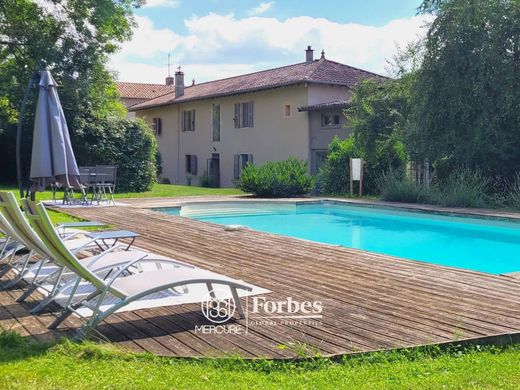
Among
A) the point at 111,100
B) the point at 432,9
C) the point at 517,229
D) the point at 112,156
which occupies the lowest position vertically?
the point at 517,229

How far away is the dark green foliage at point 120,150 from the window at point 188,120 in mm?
10016

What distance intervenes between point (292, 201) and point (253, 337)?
14.1 metres

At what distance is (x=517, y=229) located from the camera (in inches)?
509

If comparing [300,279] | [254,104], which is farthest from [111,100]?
[300,279]

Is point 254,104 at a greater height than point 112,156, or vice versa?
point 254,104

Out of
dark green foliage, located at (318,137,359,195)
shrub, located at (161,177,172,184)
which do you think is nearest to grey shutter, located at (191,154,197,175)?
shrub, located at (161,177,172,184)

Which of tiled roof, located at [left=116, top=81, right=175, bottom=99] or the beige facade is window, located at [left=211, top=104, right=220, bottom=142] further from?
tiled roof, located at [left=116, top=81, right=175, bottom=99]

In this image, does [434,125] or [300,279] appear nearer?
[300,279]

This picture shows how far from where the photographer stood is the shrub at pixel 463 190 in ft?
52.7

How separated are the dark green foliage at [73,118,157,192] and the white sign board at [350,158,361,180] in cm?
795

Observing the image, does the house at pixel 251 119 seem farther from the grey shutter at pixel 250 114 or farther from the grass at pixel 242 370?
the grass at pixel 242 370

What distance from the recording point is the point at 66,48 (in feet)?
67.7

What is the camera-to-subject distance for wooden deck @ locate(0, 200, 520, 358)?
407cm

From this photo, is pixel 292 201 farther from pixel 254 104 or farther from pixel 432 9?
pixel 254 104
